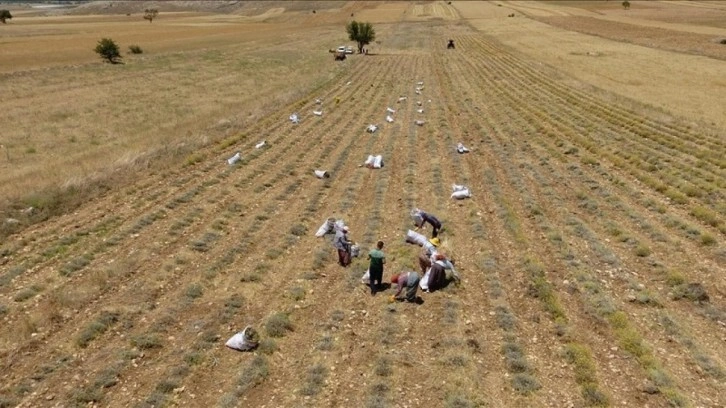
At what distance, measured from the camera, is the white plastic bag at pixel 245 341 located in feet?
34.9

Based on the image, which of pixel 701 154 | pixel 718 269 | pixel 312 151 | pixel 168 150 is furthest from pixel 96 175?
pixel 701 154

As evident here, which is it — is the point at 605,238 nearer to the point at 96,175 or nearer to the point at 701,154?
the point at 701,154

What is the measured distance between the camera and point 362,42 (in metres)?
65.8

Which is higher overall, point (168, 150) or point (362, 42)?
point (362, 42)

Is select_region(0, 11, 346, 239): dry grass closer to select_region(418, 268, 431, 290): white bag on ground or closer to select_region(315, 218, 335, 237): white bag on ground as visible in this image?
select_region(315, 218, 335, 237): white bag on ground

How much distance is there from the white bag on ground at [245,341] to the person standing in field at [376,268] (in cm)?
358

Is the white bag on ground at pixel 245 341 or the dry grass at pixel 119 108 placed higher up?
the dry grass at pixel 119 108

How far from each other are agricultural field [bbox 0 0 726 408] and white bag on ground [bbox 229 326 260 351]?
0.23m

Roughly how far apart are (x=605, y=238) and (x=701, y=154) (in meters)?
11.4

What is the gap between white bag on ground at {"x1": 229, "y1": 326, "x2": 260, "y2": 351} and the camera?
1062 cm

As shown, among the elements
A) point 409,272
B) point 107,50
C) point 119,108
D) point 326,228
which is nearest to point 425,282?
point 409,272

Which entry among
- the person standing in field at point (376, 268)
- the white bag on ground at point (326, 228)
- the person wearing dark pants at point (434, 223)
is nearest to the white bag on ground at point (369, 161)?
the white bag on ground at point (326, 228)

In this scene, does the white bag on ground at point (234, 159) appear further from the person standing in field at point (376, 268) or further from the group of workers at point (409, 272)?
the person standing in field at point (376, 268)

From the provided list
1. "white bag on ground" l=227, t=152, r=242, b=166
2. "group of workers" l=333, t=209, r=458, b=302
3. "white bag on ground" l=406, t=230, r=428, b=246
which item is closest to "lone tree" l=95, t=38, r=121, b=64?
"white bag on ground" l=227, t=152, r=242, b=166
